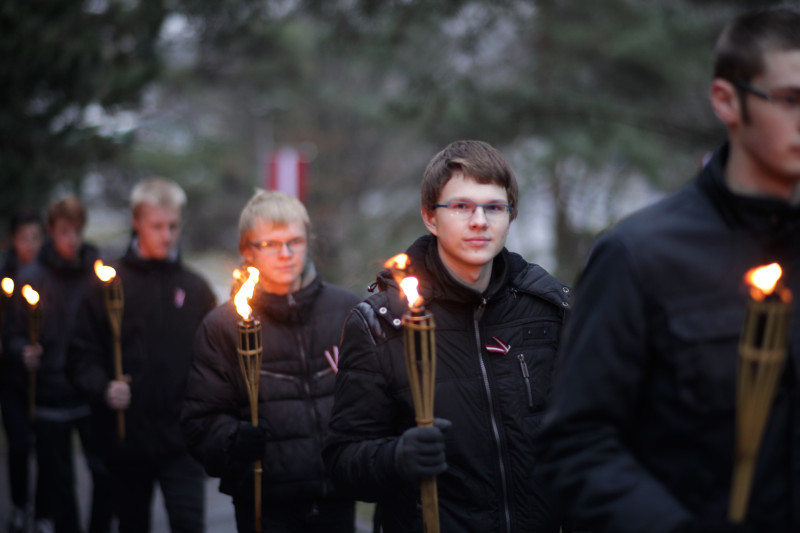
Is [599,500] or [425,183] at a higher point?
[425,183]

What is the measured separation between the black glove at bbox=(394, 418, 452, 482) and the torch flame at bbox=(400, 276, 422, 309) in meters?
0.40

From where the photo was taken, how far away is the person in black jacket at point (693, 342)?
2.03 m

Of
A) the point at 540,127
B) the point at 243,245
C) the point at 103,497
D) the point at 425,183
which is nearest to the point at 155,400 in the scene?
the point at 103,497

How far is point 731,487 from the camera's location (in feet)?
6.68

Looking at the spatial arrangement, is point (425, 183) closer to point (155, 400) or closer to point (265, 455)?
point (265, 455)

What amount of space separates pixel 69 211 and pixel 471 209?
4502mm

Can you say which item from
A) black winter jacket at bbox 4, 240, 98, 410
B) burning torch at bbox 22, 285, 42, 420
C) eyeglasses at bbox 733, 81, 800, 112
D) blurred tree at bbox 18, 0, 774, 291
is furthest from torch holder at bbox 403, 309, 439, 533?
black winter jacket at bbox 4, 240, 98, 410

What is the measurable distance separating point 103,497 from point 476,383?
358 cm

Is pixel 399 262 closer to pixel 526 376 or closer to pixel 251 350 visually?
pixel 526 376

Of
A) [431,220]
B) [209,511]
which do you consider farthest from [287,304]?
[209,511]

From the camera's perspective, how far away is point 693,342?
6.69ft

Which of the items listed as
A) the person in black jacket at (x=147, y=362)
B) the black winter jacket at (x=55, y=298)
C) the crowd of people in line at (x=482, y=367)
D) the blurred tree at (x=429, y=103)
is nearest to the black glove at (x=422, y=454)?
the crowd of people in line at (x=482, y=367)

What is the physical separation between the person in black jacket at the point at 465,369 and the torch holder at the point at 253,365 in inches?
23.2

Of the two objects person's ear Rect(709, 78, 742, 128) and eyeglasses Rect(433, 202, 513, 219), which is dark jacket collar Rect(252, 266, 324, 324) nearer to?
eyeglasses Rect(433, 202, 513, 219)
